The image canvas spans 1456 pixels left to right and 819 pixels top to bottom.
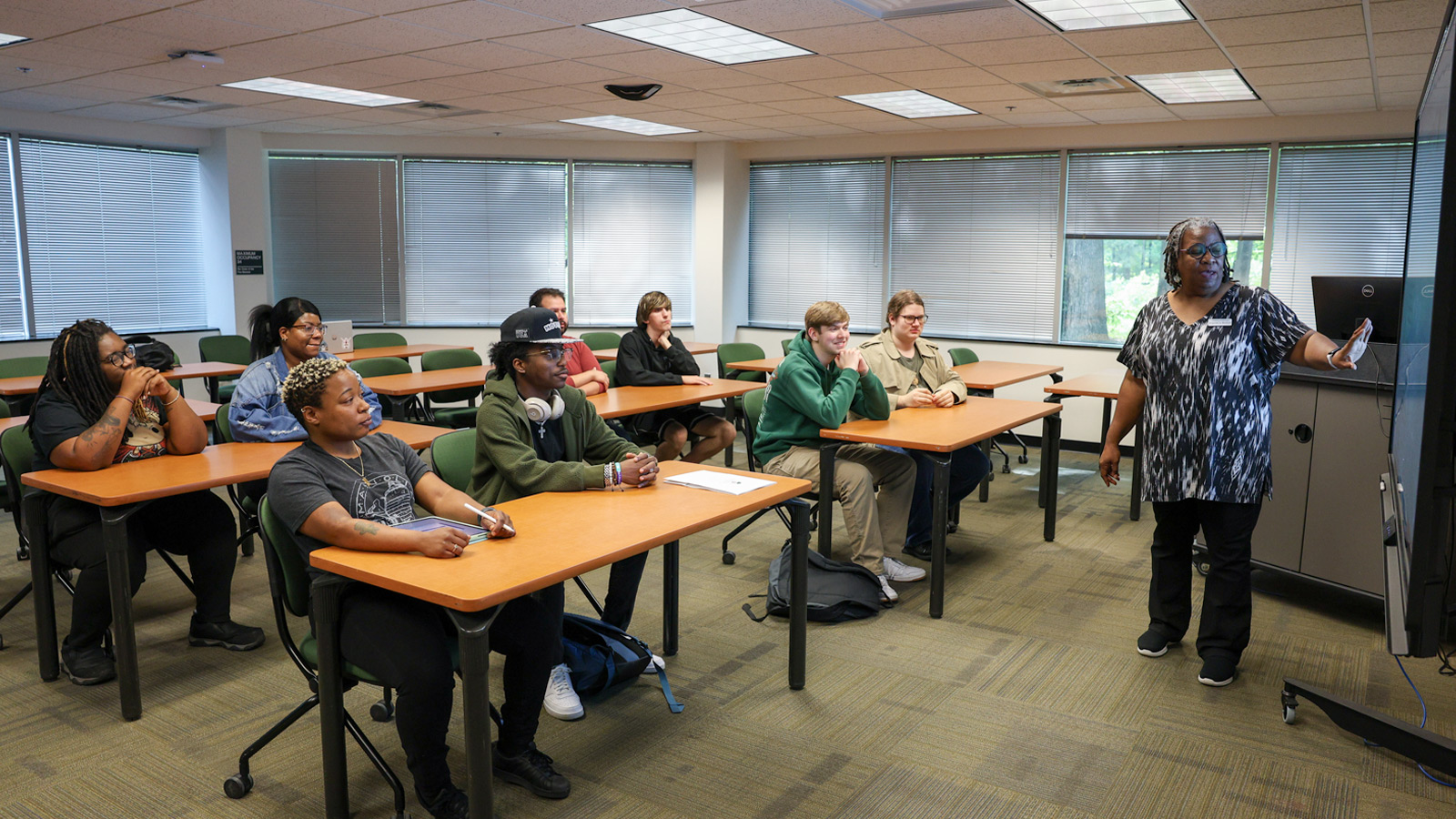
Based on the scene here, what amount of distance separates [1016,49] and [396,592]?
4.07 metres

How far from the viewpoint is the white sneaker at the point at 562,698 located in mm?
2920

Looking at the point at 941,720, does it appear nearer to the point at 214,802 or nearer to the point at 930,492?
the point at 930,492

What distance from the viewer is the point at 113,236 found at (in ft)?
26.5

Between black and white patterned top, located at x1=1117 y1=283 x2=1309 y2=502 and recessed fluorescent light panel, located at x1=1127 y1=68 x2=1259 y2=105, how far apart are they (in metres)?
2.95

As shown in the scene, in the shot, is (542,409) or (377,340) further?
(377,340)

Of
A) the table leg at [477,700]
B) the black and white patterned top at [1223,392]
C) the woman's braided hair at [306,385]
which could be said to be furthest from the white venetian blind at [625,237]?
the table leg at [477,700]

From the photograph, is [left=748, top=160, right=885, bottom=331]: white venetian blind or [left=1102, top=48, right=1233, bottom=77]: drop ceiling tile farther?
[left=748, top=160, right=885, bottom=331]: white venetian blind

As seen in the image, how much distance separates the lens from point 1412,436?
1.79m

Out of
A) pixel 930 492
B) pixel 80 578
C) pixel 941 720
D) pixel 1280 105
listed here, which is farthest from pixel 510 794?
pixel 1280 105

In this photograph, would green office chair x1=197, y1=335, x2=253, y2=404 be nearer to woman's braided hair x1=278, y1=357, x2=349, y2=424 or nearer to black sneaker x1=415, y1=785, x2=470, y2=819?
woman's braided hair x1=278, y1=357, x2=349, y2=424

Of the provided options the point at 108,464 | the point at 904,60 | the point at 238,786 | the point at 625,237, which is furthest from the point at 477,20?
the point at 625,237

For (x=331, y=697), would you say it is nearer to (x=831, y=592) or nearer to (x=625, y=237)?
(x=831, y=592)

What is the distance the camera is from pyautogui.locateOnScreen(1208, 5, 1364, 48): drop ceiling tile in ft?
13.3

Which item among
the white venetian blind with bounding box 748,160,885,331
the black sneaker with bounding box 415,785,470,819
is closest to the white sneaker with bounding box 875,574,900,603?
the black sneaker with bounding box 415,785,470,819
